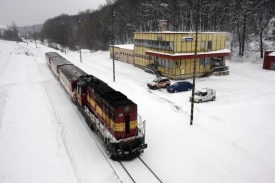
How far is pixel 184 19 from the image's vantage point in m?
70.2

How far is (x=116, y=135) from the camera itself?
1372 centimetres

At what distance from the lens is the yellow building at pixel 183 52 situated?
3538cm

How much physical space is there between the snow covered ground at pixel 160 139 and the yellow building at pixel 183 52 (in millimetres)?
7891

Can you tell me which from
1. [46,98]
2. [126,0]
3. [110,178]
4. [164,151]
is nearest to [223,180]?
[164,151]

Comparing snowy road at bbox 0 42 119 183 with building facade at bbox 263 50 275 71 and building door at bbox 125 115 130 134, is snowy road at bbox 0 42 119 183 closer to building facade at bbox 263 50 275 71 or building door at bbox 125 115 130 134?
building door at bbox 125 115 130 134

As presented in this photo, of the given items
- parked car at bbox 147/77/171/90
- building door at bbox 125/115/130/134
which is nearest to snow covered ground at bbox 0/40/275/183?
parked car at bbox 147/77/171/90

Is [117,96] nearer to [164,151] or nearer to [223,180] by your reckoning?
[164,151]

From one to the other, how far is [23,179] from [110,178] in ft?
16.0

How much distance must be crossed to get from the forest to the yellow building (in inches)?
151

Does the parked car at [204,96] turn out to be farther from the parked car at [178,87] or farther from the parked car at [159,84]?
the parked car at [159,84]

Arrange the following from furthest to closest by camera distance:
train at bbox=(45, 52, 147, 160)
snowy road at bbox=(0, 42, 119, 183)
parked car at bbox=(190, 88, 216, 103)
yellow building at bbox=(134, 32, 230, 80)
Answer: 1. yellow building at bbox=(134, 32, 230, 80)
2. parked car at bbox=(190, 88, 216, 103)
3. train at bbox=(45, 52, 147, 160)
4. snowy road at bbox=(0, 42, 119, 183)

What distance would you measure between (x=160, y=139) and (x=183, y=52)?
2255cm

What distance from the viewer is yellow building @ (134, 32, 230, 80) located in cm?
3538

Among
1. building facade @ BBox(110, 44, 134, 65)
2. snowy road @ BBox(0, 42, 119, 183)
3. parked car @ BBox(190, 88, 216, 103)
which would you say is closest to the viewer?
snowy road @ BBox(0, 42, 119, 183)
